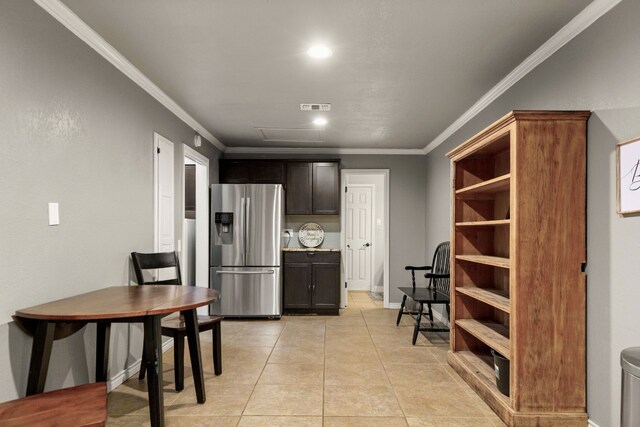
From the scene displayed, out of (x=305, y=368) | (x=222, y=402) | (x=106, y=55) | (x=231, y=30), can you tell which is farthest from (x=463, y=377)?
(x=106, y=55)

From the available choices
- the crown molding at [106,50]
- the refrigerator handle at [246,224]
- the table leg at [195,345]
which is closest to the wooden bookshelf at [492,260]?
the table leg at [195,345]

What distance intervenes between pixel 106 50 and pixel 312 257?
11.6ft

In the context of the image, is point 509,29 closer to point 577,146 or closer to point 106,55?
point 577,146

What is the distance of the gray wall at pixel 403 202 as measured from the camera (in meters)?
5.81

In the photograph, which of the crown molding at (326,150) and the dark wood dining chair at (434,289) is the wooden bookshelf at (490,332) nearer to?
the dark wood dining chair at (434,289)

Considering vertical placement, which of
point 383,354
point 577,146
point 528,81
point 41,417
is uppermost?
point 528,81

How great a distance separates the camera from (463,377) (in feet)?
9.98

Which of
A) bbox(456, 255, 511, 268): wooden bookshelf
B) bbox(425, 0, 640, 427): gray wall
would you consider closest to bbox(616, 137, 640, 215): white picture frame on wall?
bbox(425, 0, 640, 427): gray wall

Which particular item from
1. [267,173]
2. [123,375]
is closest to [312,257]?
[267,173]

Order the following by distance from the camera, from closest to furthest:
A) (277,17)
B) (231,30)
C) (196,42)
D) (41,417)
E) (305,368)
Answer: (41,417) → (277,17) → (231,30) → (196,42) → (305,368)

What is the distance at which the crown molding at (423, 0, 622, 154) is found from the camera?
2.05 meters

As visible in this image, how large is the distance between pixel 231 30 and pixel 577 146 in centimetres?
219

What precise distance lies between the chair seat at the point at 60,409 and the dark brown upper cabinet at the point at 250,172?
13.4ft

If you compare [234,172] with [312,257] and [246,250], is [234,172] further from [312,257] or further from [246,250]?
[312,257]
